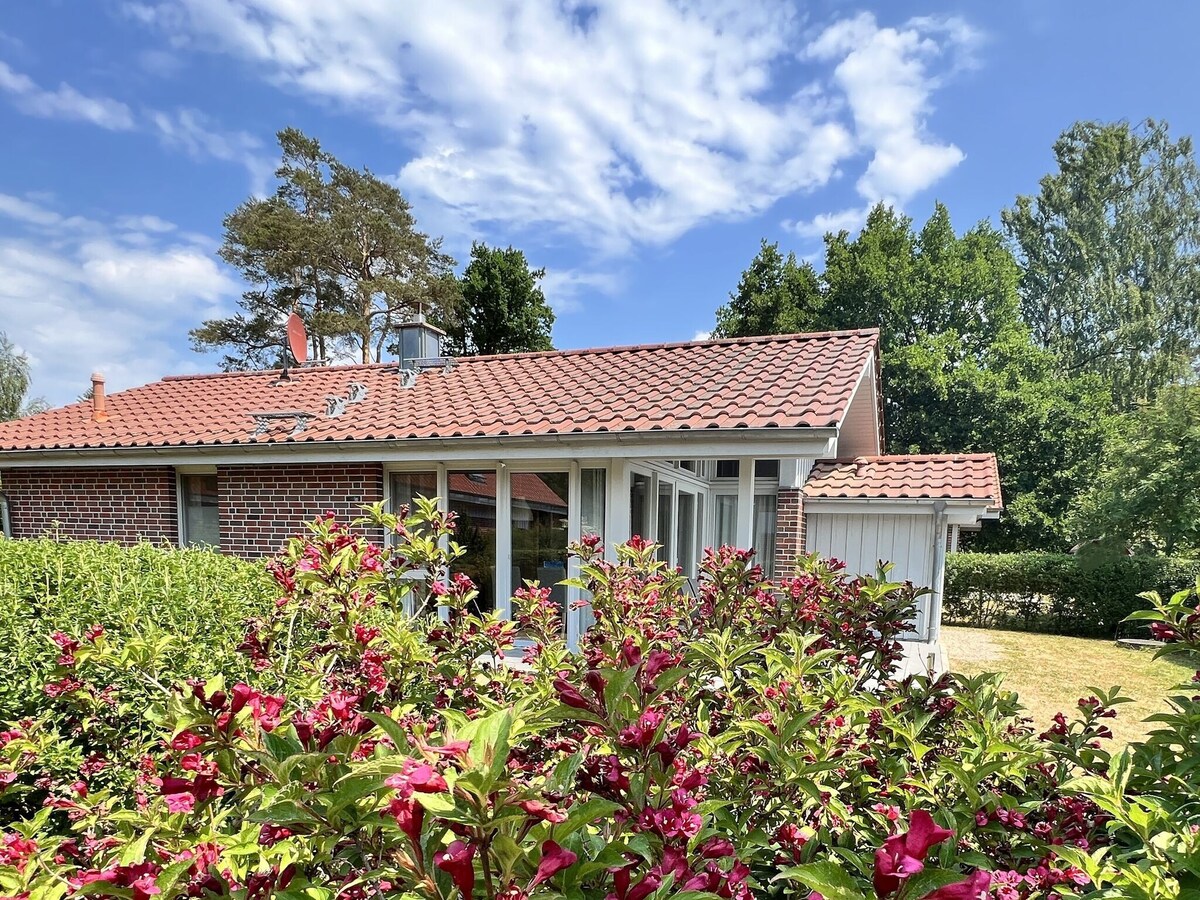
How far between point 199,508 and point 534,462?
548cm

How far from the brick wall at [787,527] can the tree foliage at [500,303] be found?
19771mm

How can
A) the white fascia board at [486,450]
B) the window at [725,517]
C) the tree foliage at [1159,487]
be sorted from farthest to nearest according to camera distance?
the tree foliage at [1159,487] → the window at [725,517] → the white fascia board at [486,450]

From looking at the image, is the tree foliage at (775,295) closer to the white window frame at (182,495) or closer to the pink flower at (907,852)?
the white window frame at (182,495)

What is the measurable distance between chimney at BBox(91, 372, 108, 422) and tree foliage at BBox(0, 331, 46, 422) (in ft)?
70.3

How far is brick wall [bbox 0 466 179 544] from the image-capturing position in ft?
30.2

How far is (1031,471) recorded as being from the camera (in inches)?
974

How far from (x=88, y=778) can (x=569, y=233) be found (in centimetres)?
2513

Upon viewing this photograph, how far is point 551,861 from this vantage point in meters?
0.93

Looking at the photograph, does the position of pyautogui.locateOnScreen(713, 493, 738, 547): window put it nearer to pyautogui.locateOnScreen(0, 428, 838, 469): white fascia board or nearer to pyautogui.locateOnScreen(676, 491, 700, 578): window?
pyautogui.locateOnScreen(676, 491, 700, 578): window

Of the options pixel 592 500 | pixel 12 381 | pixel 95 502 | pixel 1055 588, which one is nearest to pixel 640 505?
pixel 592 500

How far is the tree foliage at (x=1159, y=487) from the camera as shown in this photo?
15.4 meters

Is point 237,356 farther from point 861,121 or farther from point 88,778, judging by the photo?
point 88,778

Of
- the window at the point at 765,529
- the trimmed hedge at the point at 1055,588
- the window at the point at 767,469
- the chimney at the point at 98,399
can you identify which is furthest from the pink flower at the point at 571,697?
the trimmed hedge at the point at 1055,588

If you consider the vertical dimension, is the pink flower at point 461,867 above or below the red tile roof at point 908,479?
above
